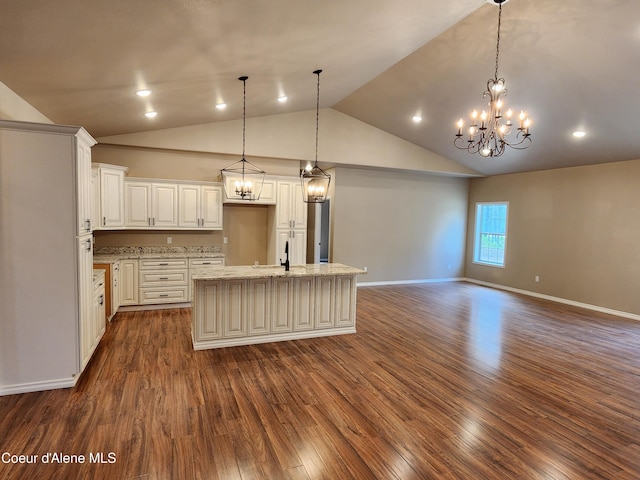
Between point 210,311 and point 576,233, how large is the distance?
7.13 meters

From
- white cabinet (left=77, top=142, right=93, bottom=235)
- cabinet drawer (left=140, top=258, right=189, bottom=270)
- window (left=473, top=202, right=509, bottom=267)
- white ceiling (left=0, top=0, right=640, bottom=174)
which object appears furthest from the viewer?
window (left=473, top=202, right=509, bottom=267)

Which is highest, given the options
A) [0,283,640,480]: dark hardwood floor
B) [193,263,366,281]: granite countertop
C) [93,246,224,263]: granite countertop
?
[93,246,224,263]: granite countertop

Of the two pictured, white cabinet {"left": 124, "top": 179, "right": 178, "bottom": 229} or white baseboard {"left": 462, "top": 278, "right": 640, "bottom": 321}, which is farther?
white baseboard {"left": 462, "top": 278, "right": 640, "bottom": 321}

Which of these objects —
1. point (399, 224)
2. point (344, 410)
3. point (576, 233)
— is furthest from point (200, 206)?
point (576, 233)

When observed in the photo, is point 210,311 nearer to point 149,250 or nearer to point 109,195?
point 149,250

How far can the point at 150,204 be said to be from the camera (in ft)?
19.0

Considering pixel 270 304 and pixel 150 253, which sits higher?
pixel 150 253

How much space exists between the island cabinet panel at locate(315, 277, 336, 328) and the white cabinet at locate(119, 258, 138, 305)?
10.1ft

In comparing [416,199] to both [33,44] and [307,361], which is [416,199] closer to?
[307,361]

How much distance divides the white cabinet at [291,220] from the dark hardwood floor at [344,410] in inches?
96.1

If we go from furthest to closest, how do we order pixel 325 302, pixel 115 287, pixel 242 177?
pixel 242 177 < pixel 115 287 < pixel 325 302

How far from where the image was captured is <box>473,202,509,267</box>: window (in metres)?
8.60

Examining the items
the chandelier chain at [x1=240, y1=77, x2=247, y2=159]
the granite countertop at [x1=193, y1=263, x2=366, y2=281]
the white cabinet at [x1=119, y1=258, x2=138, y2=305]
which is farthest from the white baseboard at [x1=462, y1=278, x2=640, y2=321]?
the white cabinet at [x1=119, y1=258, x2=138, y2=305]

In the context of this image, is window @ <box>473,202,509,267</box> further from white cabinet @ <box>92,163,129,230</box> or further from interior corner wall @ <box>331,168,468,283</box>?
white cabinet @ <box>92,163,129,230</box>
